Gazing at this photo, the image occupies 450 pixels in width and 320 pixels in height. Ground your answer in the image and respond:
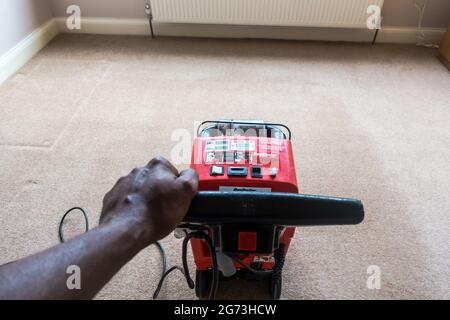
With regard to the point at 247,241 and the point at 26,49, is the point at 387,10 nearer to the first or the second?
the point at 247,241

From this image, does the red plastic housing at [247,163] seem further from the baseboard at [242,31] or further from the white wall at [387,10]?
the white wall at [387,10]

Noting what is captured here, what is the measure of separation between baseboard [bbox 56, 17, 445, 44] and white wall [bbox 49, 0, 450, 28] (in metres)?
0.05

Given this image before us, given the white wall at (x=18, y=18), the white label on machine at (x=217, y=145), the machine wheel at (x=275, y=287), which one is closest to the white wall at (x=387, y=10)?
the white wall at (x=18, y=18)

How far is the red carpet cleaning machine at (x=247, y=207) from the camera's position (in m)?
0.58

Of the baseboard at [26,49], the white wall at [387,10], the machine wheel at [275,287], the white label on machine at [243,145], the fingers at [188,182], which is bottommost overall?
the machine wheel at [275,287]

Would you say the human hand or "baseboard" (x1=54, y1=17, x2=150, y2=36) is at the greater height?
the human hand

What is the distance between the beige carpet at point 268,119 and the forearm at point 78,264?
629mm

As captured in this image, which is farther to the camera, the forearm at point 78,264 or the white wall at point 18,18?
the white wall at point 18,18

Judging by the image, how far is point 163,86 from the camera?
213 centimetres

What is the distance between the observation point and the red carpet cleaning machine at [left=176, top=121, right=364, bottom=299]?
1.92ft

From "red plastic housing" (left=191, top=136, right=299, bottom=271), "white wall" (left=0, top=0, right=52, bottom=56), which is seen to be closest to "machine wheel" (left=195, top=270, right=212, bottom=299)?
"red plastic housing" (left=191, top=136, right=299, bottom=271)

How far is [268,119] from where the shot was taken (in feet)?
6.10

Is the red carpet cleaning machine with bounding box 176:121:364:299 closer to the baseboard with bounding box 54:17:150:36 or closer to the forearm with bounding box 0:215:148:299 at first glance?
the forearm with bounding box 0:215:148:299

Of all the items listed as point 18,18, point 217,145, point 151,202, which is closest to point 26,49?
point 18,18
